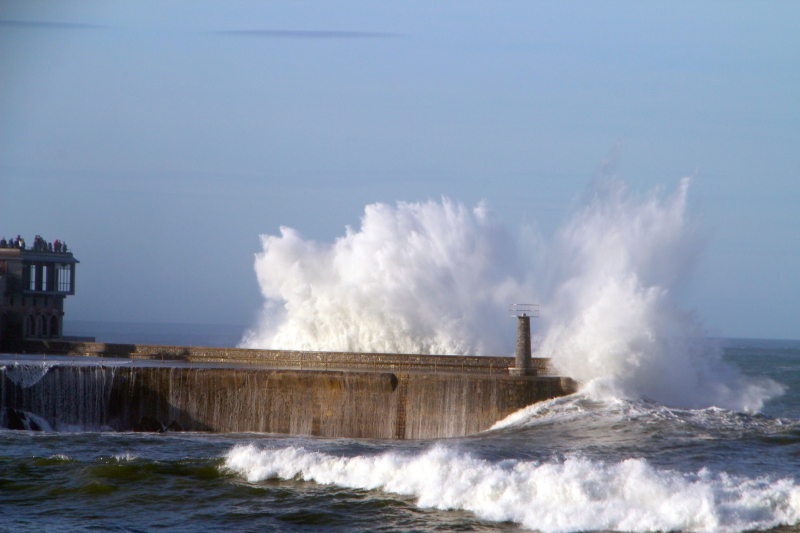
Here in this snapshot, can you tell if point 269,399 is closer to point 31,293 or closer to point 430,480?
point 430,480

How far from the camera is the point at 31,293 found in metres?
31.9

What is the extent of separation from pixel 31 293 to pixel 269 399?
15395mm

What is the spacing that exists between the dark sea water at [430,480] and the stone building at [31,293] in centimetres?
1341

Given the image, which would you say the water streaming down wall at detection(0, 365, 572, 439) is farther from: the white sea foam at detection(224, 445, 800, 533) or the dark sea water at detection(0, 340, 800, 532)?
the white sea foam at detection(224, 445, 800, 533)

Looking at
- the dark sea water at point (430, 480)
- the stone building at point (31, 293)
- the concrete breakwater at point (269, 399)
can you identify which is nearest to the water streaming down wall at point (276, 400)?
the concrete breakwater at point (269, 399)

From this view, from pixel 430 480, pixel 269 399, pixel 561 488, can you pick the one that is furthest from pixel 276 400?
pixel 561 488

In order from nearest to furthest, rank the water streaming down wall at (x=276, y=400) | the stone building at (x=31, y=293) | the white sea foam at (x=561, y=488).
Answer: the white sea foam at (x=561, y=488)
the water streaming down wall at (x=276, y=400)
the stone building at (x=31, y=293)

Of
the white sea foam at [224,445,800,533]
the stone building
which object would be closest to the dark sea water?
the white sea foam at [224,445,800,533]

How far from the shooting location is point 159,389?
2092cm

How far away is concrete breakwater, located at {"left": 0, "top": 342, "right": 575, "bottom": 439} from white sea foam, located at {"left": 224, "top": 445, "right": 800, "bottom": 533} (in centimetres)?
413

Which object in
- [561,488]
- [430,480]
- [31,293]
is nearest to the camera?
[561,488]

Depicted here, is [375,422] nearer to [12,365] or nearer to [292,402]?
[292,402]

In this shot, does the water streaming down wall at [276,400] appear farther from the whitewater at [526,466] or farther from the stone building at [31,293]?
the stone building at [31,293]

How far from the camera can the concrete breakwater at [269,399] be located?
773 inches
